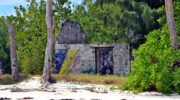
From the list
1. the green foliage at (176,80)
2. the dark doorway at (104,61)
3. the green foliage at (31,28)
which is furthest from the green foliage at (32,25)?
the green foliage at (176,80)

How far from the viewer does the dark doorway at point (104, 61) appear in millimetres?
15041

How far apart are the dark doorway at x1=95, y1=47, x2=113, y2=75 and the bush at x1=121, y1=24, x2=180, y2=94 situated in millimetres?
4601

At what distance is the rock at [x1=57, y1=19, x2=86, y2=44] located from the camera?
16.3 meters

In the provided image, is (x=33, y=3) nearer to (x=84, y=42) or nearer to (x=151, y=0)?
(x=84, y=42)

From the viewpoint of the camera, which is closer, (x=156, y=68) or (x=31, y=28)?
(x=156, y=68)

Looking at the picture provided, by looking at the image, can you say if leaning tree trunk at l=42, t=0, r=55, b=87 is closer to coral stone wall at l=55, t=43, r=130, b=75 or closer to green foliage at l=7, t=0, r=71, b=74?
coral stone wall at l=55, t=43, r=130, b=75

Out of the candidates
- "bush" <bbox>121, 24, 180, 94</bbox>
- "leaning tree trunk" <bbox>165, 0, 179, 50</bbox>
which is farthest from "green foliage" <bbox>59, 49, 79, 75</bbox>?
"leaning tree trunk" <bbox>165, 0, 179, 50</bbox>

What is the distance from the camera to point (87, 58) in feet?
50.5

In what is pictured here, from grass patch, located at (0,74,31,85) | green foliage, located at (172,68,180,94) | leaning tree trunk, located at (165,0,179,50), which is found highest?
leaning tree trunk, located at (165,0,179,50)

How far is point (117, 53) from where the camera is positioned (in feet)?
49.2

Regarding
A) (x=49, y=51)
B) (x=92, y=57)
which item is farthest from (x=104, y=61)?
(x=49, y=51)

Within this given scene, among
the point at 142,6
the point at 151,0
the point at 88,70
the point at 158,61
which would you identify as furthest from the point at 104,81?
the point at 151,0

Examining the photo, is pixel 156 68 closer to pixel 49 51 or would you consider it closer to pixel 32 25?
pixel 49 51

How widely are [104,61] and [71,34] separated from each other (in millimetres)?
2908
